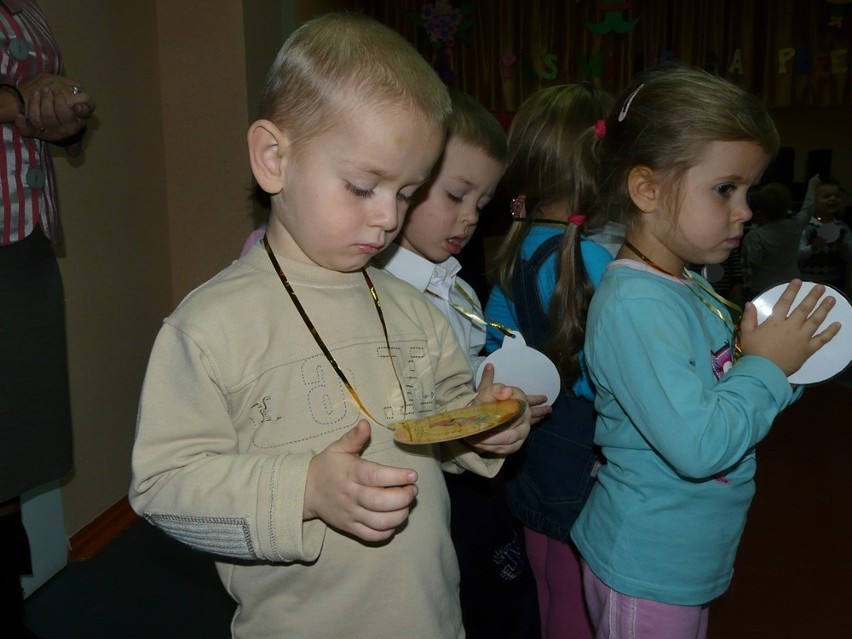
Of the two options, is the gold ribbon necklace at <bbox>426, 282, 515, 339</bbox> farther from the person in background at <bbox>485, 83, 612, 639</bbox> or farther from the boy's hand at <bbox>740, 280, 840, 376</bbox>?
the boy's hand at <bbox>740, 280, 840, 376</bbox>

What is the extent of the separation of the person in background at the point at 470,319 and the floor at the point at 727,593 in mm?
929

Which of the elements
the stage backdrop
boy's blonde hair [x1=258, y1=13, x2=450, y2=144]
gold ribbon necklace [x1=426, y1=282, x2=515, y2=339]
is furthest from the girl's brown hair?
the stage backdrop

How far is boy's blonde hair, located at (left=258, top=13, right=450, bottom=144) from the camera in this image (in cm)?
95

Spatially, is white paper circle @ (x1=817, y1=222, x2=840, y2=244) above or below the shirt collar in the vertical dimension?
below

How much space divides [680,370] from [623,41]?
4935mm

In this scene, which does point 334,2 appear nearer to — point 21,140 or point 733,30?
point 733,30

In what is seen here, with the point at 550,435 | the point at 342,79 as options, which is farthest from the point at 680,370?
the point at 342,79

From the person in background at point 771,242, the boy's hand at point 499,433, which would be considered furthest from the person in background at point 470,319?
the person in background at point 771,242

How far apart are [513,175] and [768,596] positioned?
5.58 ft

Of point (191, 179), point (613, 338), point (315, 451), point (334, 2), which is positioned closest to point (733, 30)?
point (334, 2)

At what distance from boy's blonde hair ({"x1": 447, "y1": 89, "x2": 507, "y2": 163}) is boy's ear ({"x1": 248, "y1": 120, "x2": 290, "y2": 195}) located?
586 mm

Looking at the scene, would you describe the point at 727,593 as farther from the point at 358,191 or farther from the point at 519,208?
the point at 358,191

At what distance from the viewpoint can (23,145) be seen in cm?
165

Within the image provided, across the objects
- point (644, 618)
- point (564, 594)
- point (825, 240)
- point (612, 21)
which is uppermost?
point (612, 21)
